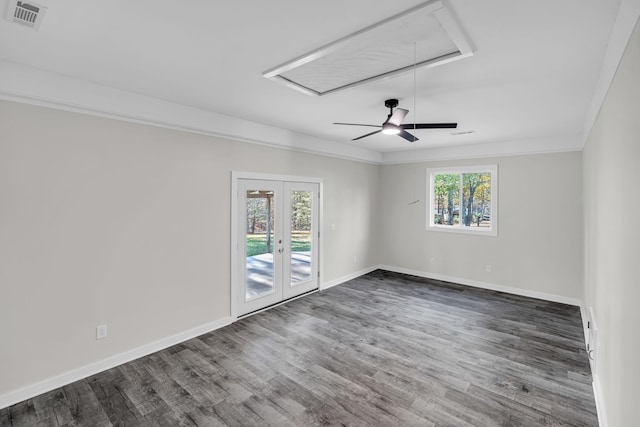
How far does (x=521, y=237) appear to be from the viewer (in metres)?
5.26

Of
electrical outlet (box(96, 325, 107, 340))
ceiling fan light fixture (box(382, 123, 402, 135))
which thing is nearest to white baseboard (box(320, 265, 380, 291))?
electrical outlet (box(96, 325, 107, 340))

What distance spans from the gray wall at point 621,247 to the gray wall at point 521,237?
294 centimetres

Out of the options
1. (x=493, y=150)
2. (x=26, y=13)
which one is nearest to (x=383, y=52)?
(x=26, y=13)

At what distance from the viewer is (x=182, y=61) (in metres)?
2.34

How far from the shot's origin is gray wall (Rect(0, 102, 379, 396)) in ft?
8.27

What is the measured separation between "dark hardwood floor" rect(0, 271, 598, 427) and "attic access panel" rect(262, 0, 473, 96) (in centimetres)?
266

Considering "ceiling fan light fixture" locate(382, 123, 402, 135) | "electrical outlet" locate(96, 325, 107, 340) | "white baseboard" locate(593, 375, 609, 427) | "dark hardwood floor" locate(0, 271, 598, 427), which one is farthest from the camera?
"electrical outlet" locate(96, 325, 107, 340)

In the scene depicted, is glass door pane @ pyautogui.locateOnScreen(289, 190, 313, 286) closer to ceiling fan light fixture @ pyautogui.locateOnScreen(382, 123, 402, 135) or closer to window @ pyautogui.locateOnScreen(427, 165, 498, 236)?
ceiling fan light fixture @ pyautogui.locateOnScreen(382, 123, 402, 135)

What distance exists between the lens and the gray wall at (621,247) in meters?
1.38

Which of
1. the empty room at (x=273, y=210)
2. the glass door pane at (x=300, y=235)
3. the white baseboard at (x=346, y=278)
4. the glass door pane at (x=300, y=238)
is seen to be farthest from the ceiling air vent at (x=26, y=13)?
the white baseboard at (x=346, y=278)

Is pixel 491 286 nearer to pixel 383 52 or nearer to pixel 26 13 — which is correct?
pixel 383 52

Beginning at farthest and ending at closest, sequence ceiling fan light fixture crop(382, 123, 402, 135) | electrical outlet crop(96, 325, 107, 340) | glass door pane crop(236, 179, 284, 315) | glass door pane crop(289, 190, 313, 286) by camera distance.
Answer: glass door pane crop(289, 190, 313, 286) → glass door pane crop(236, 179, 284, 315) → electrical outlet crop(96, 325, 107, 340) → ceiling fan light fixture crop(382, 123, 402, 135)

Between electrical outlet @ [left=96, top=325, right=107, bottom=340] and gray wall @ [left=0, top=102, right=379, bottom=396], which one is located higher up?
gray wall @ [left=0, top=102, right=379, bottom=396]

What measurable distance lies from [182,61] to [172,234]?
189cm
